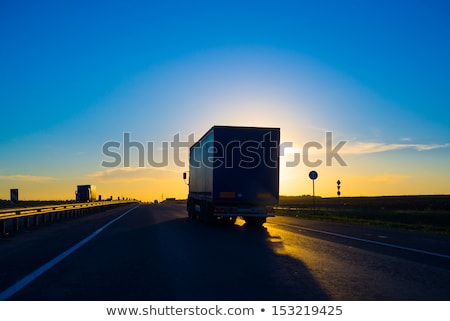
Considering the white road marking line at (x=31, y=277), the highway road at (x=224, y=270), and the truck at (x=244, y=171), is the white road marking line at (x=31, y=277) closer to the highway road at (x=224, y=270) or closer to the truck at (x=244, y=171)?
the highway road at (x=224, y=270)

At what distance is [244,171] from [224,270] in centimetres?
1361

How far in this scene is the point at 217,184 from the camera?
2344 cm

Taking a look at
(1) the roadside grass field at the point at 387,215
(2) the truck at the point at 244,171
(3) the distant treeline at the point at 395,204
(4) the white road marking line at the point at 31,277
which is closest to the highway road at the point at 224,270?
(4) the white road marking line at the point at 31,277

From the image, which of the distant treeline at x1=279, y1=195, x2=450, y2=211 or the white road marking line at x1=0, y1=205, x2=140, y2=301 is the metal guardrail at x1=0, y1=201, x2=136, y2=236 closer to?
the white road marking line at x1=0, y1=205, x2=140, y2=301

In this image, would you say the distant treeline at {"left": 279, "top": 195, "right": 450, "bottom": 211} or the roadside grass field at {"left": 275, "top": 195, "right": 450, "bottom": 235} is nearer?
the roadside grass field at {"left": 275, "top": 195, "right": 450, "bottom": 235}

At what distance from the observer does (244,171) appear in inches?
926

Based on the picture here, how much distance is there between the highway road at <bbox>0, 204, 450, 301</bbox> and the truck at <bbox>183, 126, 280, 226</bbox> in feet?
23.2

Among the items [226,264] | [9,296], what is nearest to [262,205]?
[226,264]

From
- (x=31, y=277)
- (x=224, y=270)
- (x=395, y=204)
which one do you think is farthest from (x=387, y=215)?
(x=395, y=204)

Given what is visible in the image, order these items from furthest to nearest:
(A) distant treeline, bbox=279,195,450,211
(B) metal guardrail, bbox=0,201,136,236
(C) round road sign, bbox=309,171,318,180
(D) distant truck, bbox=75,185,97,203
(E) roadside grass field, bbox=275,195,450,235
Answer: (D) distant truck, bbox=75,185,97,203 < (A) distant treeline, bbox=279,195,450,211 < (C) round road sign, bbox=309,171,318,180 < (E) roadside grass field, bbox=275,195,450,235 < (B) metal guardrail, bbox=0,201,136,236

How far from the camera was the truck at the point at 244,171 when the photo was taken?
23125 mm

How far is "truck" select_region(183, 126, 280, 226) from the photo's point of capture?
2312 centimetres

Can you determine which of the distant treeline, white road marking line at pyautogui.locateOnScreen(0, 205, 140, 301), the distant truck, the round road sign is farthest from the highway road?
the distant truck

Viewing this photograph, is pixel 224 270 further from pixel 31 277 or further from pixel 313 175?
pixel 313 175
